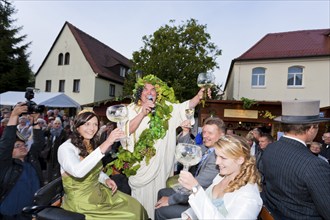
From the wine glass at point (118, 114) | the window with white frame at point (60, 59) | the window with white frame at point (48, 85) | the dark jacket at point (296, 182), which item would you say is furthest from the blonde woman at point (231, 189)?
the window with white frame at point (48, 85)

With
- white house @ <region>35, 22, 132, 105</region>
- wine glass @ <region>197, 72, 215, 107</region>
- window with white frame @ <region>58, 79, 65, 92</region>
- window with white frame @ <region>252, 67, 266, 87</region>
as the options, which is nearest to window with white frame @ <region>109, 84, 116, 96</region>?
white house @ <region>35, 22, 132, 105</region>

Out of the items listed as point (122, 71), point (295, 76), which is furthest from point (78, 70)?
point (295, 76)

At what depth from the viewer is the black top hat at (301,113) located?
2146 mm

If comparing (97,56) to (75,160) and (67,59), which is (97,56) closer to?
(67,59)

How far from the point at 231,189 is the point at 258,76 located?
58.9 ft

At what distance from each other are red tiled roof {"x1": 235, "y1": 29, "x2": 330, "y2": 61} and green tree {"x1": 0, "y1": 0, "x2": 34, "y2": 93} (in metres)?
18.6

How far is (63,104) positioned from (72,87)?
34.4 ft

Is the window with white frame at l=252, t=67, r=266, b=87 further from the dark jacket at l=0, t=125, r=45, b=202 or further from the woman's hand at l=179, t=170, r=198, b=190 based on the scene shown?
the woman's hand at l=179, t=170, r=198, b=190

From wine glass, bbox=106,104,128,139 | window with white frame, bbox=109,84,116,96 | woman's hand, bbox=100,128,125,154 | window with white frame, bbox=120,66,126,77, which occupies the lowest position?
woman's hand, bbox=100,128,125,154

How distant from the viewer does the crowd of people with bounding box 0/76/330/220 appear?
179 centimetres

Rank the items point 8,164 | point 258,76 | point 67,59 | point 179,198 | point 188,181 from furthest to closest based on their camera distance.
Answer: point 67,59 < point 258,76 < point 8,164 < point 179,198 < point 188,181

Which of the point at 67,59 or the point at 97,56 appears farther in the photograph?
the point at 97,56

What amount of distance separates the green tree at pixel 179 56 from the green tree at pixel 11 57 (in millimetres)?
10780

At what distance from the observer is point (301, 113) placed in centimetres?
220
